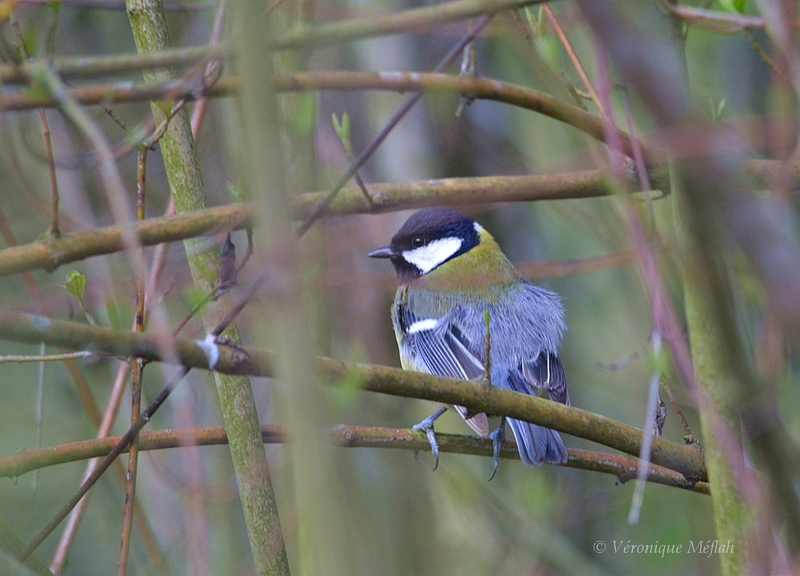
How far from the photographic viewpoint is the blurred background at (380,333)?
11.5 feet

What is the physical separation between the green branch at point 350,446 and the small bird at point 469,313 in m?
0.16

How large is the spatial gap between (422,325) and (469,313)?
214mm

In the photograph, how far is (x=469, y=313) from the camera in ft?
10.8

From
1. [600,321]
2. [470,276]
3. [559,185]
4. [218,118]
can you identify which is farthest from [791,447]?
[600,321]

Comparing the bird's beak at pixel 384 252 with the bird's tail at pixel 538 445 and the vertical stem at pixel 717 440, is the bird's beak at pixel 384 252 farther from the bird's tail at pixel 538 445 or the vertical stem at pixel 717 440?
the vertical stem at pixel 717 440

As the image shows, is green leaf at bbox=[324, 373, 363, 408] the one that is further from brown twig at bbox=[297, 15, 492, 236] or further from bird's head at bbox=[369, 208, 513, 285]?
bird's head at bbox=[369, 208, 513, 285]

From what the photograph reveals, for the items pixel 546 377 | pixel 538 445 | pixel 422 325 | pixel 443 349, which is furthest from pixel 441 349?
pixel 538 445

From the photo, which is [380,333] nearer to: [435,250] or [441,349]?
[435,250]

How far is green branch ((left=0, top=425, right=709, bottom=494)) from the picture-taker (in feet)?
6.05

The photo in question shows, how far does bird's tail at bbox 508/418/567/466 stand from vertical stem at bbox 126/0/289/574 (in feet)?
2.97

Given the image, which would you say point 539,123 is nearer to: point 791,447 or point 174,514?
point 174,514

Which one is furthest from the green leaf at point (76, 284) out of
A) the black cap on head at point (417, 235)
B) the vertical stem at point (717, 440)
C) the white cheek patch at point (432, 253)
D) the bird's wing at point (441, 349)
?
the white cheek patch at point (432, 253)

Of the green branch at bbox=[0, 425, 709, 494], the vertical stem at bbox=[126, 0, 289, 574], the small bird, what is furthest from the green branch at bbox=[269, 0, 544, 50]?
the small bird

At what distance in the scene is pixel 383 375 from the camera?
161 cm
